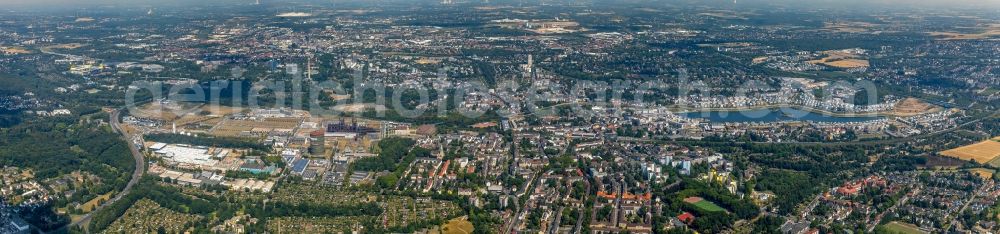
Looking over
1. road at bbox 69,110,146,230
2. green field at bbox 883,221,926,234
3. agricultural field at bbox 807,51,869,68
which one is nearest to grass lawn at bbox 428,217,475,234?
road at bbox 69,110,146,230

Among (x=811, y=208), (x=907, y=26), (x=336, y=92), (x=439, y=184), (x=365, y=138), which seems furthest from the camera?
(x=907, y=26)

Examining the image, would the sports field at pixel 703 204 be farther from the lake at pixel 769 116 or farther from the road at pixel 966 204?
the lake at pixel 769 116

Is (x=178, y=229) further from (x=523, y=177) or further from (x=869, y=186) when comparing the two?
(x=869, y=186)

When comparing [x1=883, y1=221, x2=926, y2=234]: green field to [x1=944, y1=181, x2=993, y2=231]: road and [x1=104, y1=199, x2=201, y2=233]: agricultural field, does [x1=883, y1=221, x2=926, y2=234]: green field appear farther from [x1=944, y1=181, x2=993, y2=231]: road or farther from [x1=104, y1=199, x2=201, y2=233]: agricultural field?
[x1=104, y1=199, x2=201, y2=233]: agricultural field

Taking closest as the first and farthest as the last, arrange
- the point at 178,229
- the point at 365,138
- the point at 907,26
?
the point at 178,229 → the point at 365,138 → the point at 907,26

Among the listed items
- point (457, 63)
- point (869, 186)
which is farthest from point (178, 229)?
point (457, 63)

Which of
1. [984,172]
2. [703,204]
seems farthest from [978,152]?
[703,204]

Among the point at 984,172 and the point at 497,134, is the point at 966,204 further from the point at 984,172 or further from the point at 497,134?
the point at 497,134
